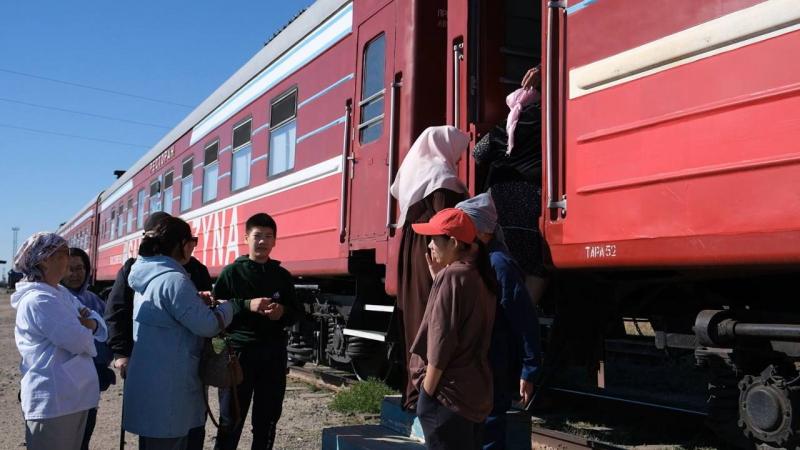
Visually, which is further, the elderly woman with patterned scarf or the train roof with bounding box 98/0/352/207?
the train roof with bounding box 98/0/352/207

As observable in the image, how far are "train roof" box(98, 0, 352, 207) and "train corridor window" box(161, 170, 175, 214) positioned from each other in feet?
2.00

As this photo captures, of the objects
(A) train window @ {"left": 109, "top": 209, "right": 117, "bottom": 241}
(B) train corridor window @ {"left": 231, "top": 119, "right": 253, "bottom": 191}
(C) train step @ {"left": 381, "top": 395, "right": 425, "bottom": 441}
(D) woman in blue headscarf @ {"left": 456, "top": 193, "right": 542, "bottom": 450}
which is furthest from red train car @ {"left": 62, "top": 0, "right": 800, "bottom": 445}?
(A) train window @ {"left": 109, "top": 209, "right": 117, "bottom": 241}

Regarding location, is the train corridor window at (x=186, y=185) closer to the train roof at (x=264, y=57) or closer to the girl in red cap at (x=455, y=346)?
the train roof at (x=264, y=57)

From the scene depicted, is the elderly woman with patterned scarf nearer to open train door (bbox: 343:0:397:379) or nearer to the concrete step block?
the concrete step block

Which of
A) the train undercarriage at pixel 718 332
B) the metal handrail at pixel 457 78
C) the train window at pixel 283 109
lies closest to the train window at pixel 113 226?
the train window at pixel 283 109

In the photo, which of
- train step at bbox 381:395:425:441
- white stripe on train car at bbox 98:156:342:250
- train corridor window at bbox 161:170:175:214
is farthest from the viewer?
train corridor window at bbox 161:170:175:214

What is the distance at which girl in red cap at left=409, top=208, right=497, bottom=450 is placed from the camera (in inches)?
113

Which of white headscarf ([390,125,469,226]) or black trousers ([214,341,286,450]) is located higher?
white headscarf ([390,125,469,226])

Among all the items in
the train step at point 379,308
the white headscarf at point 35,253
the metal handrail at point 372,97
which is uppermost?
the metal handrail at point 372,97

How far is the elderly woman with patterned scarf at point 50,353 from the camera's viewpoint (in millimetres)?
3295

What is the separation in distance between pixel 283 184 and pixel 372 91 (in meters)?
2.01

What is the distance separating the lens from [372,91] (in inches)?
263

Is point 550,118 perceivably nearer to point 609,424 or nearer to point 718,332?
point 718,332

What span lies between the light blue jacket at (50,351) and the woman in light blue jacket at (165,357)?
0.72 feet
